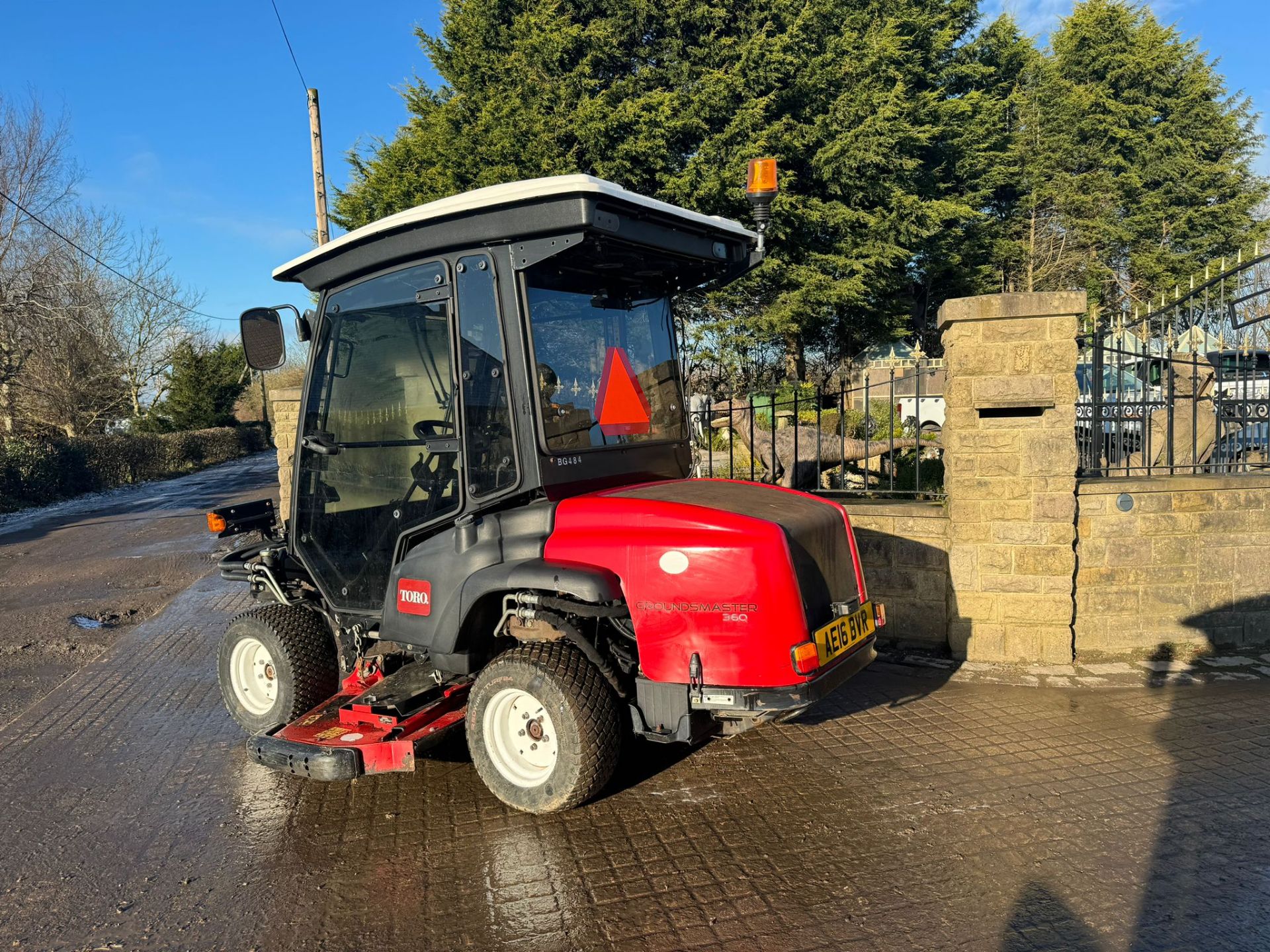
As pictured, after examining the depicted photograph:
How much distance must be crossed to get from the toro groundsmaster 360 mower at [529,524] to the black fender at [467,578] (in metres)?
0.01

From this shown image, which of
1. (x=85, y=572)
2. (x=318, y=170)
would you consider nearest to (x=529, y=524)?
(x=85, y=572)

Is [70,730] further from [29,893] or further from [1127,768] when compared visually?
[1127,768]

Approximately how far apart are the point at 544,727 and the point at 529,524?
0.91m

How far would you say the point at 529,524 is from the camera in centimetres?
378

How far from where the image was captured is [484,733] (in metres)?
3.77

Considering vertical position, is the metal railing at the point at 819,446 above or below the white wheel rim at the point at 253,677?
above

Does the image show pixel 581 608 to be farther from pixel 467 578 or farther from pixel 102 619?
pixel 102 619

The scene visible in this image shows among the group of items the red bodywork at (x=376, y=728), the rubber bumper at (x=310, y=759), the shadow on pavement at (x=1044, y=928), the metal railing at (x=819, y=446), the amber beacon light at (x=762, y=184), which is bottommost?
the shadow on pavement at (x=1044, y=928)

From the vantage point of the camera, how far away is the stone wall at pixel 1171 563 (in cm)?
593

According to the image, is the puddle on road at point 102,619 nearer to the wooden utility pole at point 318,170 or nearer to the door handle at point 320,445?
the door handle at point 320,445

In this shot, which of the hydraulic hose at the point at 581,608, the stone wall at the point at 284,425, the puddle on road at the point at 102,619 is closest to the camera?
the hydraulic hose at the point at 581,608

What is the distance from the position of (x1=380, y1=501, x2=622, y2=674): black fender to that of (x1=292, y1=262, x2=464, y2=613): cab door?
0.19 metres

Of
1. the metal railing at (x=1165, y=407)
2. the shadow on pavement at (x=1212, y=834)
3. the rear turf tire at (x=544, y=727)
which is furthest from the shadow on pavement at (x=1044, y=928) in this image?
the metal railing at (x=1165, y=407)

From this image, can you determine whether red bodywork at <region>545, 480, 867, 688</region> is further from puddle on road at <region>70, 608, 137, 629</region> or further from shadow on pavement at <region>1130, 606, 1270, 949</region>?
puddle on road at <region>70, 608, 137, 629</region>
